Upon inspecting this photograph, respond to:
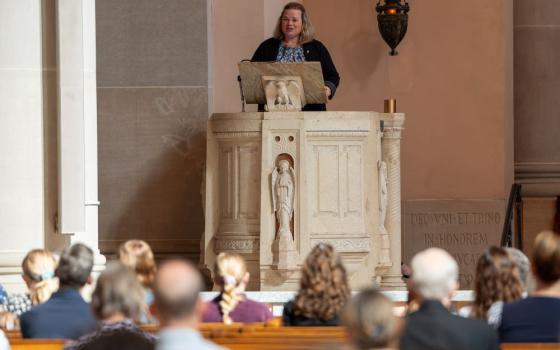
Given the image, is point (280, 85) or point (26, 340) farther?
point (280, 85)

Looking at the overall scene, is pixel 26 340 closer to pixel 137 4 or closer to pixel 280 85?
pixel 280 85

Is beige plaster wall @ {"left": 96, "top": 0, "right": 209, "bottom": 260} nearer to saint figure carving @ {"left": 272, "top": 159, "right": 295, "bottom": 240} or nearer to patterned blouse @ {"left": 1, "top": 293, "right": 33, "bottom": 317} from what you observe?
saint figure carving @ {"left": 272, "top": 159, "right": 295, "bottom": 240}

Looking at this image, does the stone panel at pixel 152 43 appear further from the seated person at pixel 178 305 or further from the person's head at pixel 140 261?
the seated person at pixel 178 305

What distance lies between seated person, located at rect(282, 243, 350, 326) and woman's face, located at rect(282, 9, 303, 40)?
18.6ft

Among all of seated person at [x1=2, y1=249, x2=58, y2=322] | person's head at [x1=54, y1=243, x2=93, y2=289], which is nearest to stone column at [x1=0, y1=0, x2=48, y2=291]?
seated person at [x1=2, y1=249, x2=58, y2=322]

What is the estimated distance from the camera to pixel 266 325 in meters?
6.86

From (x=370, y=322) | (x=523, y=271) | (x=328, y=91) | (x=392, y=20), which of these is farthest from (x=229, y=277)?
(x=392, y=20)

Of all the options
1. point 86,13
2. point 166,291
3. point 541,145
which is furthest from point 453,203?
point 166,291

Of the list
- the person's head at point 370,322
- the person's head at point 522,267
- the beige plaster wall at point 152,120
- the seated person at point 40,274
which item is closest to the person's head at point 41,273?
the seated person at point 40,274

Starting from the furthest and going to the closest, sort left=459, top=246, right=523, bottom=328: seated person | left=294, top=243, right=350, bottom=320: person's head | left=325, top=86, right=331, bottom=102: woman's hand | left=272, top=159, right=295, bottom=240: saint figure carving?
left=325, top=86, right=331, bottom=102: woman's hand, left=272, top=159, right=295, bottom=240: saint figure carving, left=294, top=243, right=350, bottom=320: person's head, left=459, top=246, right=523, bottom=328: seated person

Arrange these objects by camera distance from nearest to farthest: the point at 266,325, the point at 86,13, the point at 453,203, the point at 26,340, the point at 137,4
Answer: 1. the point at 26,340
2. the point at 266,325
3. the point at 86,13
4. the point at 137,4
5. the point at 453,203

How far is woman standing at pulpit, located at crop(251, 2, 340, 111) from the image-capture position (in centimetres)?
1227

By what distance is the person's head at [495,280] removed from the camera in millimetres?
6504

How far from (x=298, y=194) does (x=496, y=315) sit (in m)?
5.55
